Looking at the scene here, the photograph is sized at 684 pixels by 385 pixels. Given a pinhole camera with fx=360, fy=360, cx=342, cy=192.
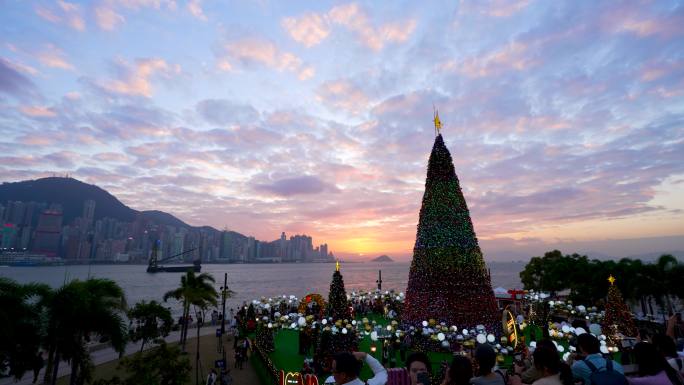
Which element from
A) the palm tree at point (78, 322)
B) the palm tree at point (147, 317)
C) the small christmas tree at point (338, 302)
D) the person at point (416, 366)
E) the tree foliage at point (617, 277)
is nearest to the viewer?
the person at point (416, 366)

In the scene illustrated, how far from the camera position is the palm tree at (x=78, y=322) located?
14.7 meters

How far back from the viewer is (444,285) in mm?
19828

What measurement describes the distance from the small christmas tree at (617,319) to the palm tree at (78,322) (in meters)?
25.9

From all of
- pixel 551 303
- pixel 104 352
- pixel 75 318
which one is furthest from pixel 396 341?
pixel 104 352

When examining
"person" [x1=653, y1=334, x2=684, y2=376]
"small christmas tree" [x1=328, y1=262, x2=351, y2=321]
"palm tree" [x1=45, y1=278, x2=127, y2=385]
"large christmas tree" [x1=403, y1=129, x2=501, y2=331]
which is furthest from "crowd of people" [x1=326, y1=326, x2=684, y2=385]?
"small christmas tree" [x1=328, y1=262, x2=351, y2=321]

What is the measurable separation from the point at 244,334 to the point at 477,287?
62.5ft

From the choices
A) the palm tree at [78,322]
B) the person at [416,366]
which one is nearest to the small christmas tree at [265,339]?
the palm tree at [78,322]

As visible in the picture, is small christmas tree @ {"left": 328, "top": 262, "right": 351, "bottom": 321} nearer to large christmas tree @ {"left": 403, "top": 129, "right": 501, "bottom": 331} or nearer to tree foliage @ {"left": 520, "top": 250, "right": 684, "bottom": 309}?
large christmas tree @ {"left": 403, "top": 129, "right": 501, "bottom": 331}

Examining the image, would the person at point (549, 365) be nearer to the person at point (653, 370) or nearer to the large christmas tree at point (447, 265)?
the person at point (653, 370)

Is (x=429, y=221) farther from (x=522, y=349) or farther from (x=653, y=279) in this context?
(x=653, y=279)

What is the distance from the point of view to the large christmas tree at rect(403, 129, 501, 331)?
64.3 feet

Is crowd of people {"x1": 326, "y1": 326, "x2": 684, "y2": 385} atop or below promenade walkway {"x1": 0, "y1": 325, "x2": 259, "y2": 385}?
atop

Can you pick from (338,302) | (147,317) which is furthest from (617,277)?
(147,317)

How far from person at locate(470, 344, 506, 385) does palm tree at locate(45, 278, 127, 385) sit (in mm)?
16711
